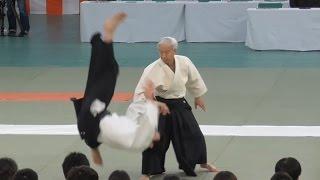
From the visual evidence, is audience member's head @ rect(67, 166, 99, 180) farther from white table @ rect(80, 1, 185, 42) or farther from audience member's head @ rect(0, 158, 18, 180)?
white table @ rect(80, 1, 185, 42)

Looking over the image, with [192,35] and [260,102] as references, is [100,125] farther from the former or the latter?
[192,35]

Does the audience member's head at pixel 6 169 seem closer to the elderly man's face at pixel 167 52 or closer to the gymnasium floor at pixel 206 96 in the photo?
the gymnasium floor at pixel 206 96

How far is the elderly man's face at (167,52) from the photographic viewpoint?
8.38 metres

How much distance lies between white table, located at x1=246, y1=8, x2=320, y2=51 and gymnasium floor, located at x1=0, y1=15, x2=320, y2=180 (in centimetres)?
26

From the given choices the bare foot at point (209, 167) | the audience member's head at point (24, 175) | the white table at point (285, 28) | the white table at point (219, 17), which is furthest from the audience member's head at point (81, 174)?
the white table at point (219, 17)

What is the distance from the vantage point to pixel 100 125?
636 centimetres

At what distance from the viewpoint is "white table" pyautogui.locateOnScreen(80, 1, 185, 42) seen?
57.9 feet

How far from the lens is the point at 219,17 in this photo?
17500 mm

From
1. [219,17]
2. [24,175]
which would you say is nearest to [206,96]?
[219,17]

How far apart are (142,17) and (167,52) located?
9367mm

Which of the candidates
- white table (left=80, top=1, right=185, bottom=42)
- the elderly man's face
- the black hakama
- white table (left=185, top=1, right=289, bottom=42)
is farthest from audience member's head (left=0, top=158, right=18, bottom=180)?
white table (left=185, top=1, right=289, bottom=42)

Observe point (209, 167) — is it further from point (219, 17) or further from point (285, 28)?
point (219, 17)

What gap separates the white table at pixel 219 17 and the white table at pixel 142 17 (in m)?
0.29

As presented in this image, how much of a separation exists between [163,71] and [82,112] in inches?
85.8
